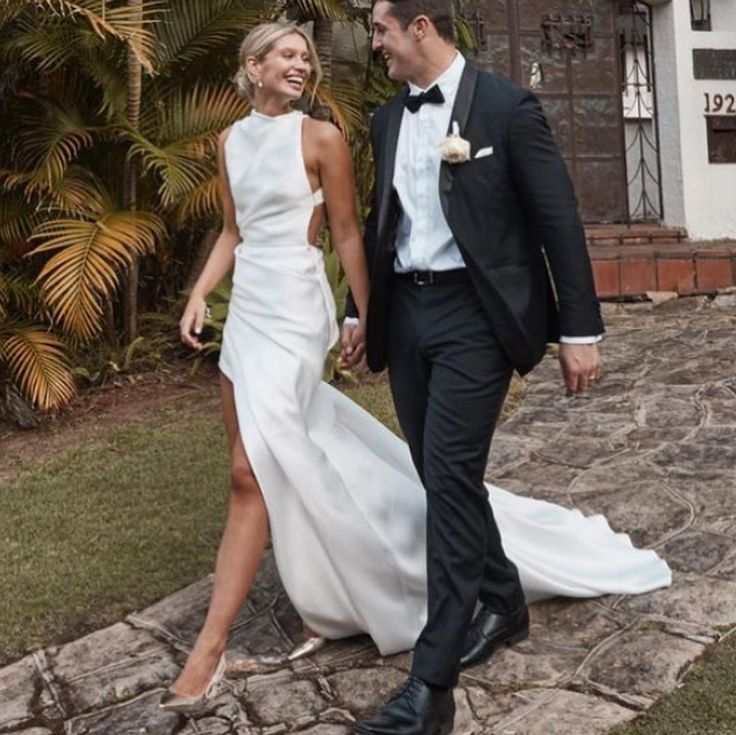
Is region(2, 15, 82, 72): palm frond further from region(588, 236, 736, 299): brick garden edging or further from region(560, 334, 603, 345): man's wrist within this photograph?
region(560, 334, 603, 345): man's wrist

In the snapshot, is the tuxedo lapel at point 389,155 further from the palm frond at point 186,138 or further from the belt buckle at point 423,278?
the palm frond at point 186,138

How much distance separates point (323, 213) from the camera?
12.2 feet

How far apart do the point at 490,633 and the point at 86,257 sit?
421 centimetres

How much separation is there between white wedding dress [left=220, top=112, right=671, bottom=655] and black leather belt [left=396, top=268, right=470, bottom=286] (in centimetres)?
42

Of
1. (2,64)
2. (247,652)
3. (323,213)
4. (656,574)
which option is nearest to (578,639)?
(656,574)

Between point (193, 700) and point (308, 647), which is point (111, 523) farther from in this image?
point (193, 700)

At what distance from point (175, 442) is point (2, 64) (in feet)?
10.1

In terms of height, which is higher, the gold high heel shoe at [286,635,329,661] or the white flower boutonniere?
the white flower boutonniere

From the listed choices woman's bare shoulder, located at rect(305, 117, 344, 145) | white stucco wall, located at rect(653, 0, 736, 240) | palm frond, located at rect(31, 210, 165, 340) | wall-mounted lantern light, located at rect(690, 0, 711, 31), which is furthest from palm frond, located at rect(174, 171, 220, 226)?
wall-mounted lantern light, located at rect(690, 0, 711, 31)

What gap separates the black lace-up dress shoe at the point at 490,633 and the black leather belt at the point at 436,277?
1058 mm

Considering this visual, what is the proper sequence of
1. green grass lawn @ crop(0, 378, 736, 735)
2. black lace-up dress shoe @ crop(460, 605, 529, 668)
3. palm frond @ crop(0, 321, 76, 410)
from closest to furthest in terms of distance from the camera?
green grass lawn @ crop(0, 378, 736, 735), black lace-up dress shoe @ crop(460, 605, 529, 668), palm frond @ crop(0, 321, 76, 410)

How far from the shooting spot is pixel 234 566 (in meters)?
3.43

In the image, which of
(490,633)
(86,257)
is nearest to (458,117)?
(490,633)

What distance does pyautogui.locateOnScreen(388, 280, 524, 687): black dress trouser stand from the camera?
3.15 m
